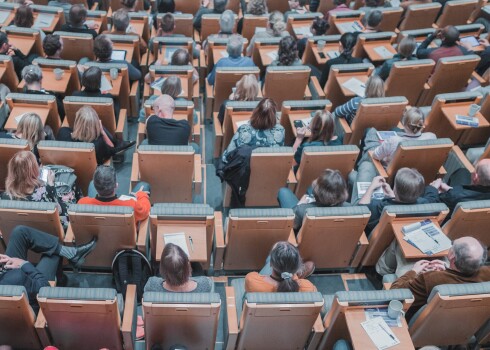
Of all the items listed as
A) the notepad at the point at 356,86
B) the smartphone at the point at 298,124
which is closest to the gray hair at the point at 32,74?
the smartphone at the point at 298,124

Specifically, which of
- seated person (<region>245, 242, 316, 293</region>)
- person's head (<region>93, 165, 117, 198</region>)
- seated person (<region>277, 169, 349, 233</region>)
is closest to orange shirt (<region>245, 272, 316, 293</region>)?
seated person (<region>245, 242, 316, 293</region>)

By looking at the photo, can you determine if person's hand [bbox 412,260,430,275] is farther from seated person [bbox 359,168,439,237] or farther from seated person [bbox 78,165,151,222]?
seated person [bbox 78,165,151,222]

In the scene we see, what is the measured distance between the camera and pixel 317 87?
606 centimetres

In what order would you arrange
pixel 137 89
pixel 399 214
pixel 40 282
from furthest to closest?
pixel 137 89
pixel 399 214
pixel 40 282

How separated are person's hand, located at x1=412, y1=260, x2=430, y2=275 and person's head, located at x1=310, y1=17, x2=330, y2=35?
13.8 ft

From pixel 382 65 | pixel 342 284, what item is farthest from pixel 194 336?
pixel 382 65

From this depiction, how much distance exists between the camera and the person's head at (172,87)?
511 centimetres

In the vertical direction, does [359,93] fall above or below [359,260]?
above

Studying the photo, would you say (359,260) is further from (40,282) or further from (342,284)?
(40,282)

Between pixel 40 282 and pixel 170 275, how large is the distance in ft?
3.17

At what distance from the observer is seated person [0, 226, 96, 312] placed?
3469 mm

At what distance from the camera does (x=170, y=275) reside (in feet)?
10.6

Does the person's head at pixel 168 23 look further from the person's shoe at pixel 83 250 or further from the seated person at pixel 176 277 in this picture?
the seated person at pixel 176 277

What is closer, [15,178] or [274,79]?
[15,178]
